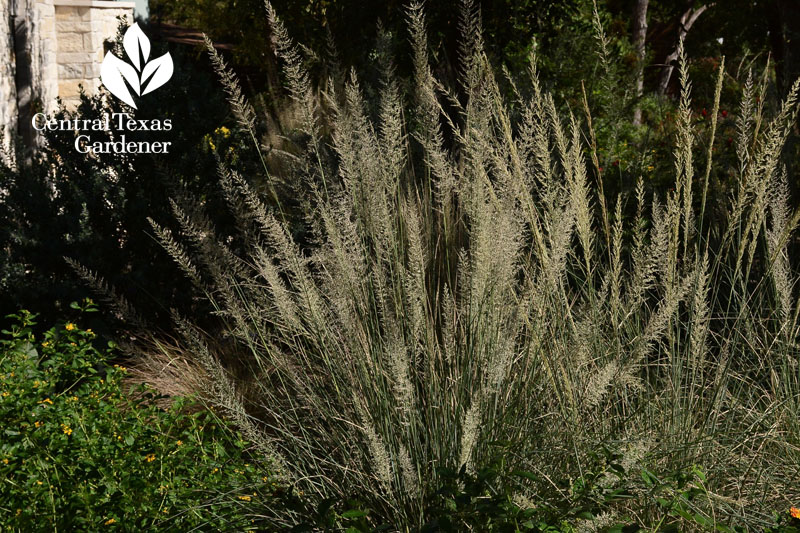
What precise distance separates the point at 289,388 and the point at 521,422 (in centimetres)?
103

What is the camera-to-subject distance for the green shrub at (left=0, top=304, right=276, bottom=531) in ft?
8.77

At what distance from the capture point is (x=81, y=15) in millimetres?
10820

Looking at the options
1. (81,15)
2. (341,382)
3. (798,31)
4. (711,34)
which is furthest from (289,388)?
(711,34)

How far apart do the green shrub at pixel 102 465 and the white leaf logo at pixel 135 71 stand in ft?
6.79

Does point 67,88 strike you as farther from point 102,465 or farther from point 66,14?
point 102,465

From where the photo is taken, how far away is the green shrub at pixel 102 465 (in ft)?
8.77

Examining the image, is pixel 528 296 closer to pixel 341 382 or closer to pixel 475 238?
pixel 475 238

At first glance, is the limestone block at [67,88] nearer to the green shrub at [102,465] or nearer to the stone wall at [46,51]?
the stone wall at [46,51]

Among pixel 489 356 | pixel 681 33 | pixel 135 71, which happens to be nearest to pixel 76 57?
pixel 135 71

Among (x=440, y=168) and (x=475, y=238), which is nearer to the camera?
(x=475, y=238)

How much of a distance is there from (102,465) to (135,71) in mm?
3190

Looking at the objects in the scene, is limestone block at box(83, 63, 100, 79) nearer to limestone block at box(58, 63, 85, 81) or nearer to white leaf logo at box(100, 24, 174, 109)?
limestone block at box(58, 63, 85, 81)

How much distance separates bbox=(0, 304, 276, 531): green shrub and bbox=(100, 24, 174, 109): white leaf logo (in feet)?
6.79

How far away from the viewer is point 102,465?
291 cm
